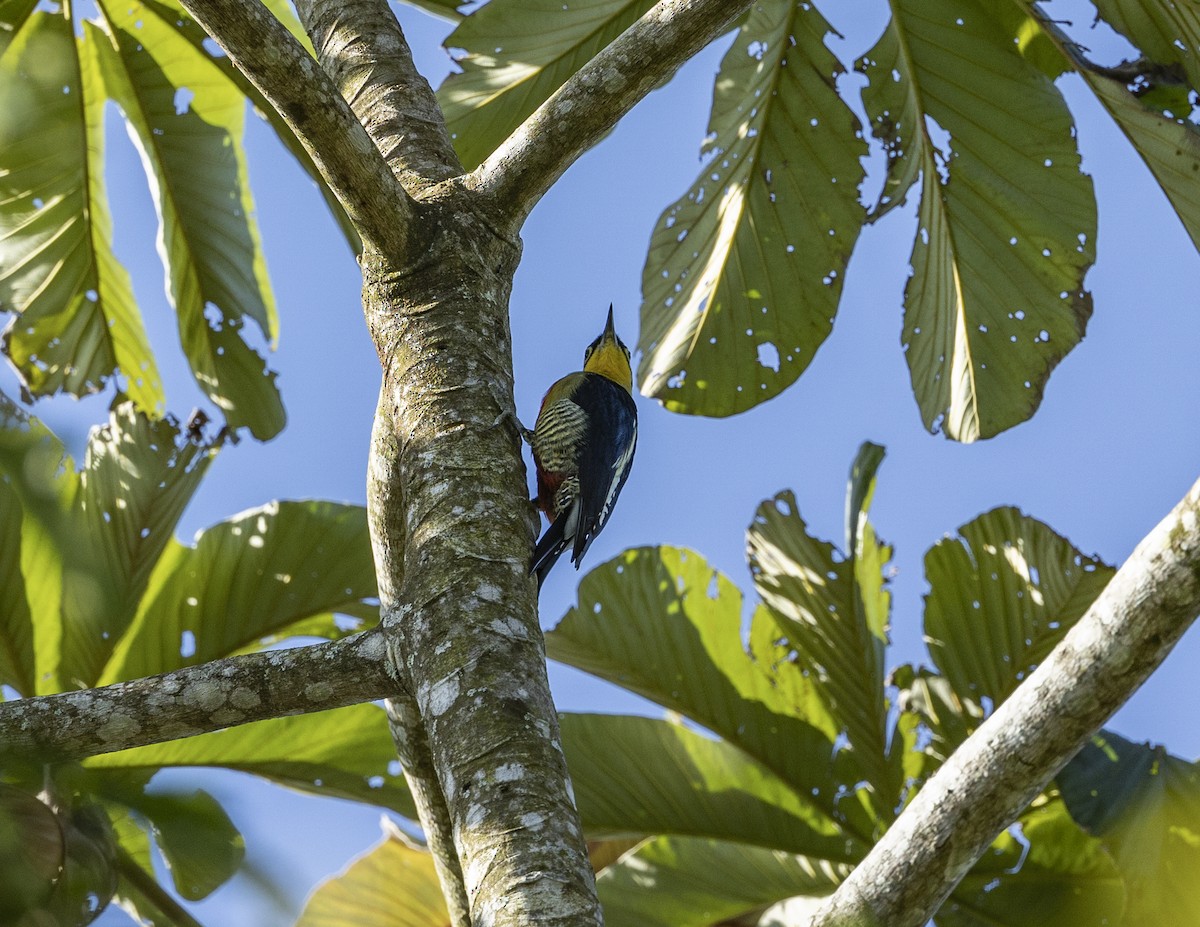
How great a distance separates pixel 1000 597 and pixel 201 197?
3127 millimetres

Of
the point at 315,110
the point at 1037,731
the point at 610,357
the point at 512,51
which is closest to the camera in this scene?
the point at 1037,731

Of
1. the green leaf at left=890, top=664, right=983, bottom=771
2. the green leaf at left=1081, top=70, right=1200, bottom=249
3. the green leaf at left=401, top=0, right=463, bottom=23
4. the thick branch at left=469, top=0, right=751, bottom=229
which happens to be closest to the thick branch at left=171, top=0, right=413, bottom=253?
the thick branch at left=469, top=0, right=751, bottom=229

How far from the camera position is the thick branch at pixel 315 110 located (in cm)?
179

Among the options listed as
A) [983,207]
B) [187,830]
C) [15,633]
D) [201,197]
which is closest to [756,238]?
[983,207]

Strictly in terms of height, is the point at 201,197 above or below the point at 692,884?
above

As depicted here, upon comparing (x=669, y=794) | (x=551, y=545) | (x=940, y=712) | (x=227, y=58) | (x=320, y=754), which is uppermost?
(x=227, y=58)

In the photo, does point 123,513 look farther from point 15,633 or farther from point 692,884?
point 692,884

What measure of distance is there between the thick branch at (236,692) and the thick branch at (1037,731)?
738mm

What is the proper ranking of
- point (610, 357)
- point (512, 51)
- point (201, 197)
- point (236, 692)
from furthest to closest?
point (610, 357), point (201, 197), point (512, 51), point (236, 692)

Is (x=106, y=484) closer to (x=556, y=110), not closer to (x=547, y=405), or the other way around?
(x=547, y=405)

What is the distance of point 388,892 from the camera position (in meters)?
4.36

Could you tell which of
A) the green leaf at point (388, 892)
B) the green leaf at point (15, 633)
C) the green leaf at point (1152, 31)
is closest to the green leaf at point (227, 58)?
the green leaf at point (15, 633)

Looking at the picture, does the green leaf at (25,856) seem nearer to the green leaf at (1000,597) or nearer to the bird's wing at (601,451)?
the bird's wing at (601,451)

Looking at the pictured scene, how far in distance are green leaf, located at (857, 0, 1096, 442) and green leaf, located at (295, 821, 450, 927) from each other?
2546mm
